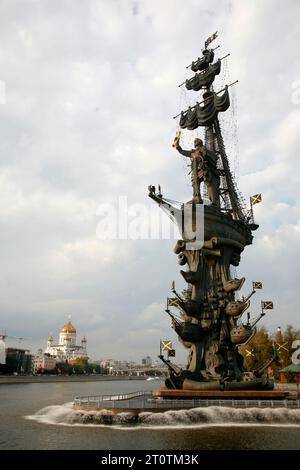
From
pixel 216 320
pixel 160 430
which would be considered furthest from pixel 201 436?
pixel 216 320

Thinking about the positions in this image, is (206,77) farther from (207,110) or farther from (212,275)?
(212,275)

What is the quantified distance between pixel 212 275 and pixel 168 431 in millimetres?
19457

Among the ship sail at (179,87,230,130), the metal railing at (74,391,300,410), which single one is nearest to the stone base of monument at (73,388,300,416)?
the metal railing at (74,391,300,410)

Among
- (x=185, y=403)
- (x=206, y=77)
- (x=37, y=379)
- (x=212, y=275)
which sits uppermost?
(x=206, y=77)

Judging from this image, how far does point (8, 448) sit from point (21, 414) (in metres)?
16.6

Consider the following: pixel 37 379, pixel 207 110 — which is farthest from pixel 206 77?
pixel 37 379

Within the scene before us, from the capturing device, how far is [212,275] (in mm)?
43219

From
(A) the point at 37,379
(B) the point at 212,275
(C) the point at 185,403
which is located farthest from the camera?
(A) the point at 37,379

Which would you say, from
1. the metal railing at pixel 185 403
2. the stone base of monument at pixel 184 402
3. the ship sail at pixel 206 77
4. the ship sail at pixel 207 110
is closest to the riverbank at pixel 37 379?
the stone base of monument at pixel 184 402

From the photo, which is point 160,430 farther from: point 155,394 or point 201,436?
point 155,394

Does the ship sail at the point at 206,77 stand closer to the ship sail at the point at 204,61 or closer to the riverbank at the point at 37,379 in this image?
the ship sail at the point at 204,61

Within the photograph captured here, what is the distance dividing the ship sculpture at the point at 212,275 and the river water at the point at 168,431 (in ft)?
21.1

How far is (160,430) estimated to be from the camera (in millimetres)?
27109

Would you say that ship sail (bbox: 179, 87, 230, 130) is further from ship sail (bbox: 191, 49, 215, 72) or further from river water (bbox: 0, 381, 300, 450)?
river water (bbox: 0, 381, 300, 450)
